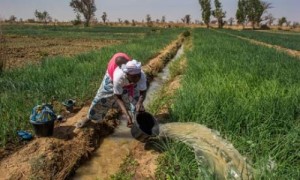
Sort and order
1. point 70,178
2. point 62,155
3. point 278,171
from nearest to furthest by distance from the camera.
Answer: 1. point 278,171
2. point 70,178
3. point 62,155

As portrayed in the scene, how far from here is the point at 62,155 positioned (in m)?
3.50

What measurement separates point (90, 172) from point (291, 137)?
187 centimetres

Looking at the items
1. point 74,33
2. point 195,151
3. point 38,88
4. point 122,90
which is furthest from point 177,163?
point 74,33

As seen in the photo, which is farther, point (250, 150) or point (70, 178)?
point (70, 178)

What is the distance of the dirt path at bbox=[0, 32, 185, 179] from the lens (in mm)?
3107

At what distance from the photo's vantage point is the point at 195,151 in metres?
2.91

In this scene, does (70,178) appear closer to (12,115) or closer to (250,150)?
(12,115)

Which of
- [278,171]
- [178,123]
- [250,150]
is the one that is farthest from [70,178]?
[278,171]

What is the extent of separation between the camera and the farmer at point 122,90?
137 inches

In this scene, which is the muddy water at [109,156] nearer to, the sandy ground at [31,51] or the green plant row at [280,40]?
the sandy ground at [31,51]

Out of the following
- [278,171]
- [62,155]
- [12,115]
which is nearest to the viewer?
[278,171]

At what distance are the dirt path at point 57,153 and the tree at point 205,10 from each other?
176ft

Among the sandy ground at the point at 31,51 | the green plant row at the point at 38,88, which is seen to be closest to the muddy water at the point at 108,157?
the green plant row at the point at 38,88

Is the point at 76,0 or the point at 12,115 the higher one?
the point at 76,0
